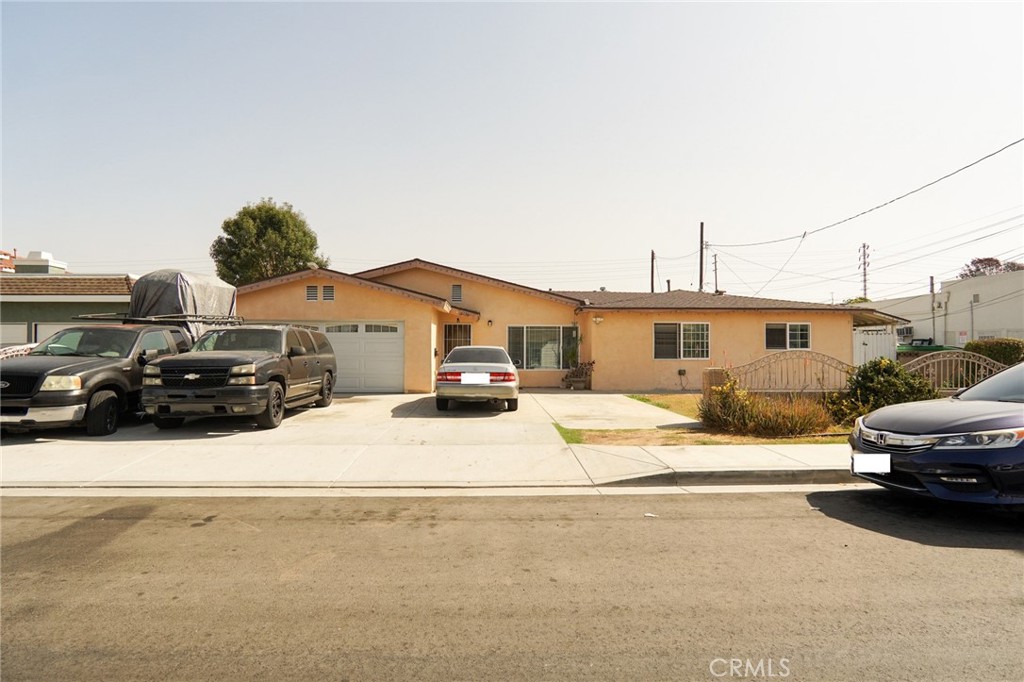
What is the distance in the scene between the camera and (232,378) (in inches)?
385

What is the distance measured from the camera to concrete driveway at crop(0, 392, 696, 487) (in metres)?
7.12

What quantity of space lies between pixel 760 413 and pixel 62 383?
11806 millimetres

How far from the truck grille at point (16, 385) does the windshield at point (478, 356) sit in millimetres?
7537

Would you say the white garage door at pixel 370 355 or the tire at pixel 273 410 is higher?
the white garage door at pixel 370 355

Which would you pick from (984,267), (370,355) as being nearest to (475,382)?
(370,355)

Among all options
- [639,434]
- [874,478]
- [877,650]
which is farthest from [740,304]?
[877,650]

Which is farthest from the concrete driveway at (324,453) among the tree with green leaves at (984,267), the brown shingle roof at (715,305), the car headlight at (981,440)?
the tree with green leaves at (984,267)

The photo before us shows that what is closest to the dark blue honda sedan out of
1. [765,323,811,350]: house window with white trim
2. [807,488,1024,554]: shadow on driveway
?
[807,488,1024,554]: shadow on driveway

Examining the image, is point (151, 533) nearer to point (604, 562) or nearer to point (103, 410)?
point (604, 562)

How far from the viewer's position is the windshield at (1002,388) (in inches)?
233

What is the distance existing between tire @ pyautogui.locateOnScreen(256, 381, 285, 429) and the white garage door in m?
6.88

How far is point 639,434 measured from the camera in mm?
10047

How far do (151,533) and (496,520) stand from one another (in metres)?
3.12

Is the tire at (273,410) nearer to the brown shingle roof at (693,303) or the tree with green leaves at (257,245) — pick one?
the brown shingle roof at (693,303)
